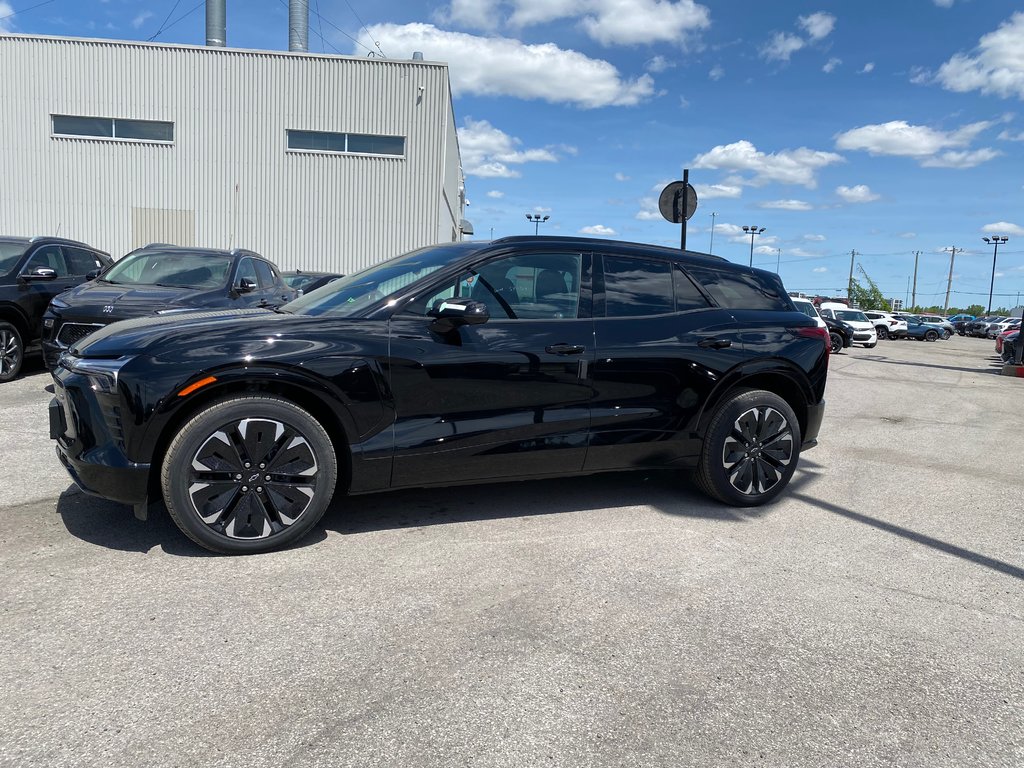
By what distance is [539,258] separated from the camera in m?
4.41

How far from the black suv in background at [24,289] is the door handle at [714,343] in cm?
792

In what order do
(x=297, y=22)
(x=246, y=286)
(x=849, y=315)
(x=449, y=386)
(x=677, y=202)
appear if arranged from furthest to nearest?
(x=849, y=315)
(x=297, y=22)
(x=677, y=202)
(x=246, y=286)
(x=449, y=386)

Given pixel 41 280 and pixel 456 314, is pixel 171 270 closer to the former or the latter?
pixel 41 280

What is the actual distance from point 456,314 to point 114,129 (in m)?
24.0

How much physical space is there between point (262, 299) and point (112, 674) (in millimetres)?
7332

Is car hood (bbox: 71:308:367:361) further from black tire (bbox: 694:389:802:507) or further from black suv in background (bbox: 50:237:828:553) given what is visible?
black tire (bbox: 694:389:802:507)

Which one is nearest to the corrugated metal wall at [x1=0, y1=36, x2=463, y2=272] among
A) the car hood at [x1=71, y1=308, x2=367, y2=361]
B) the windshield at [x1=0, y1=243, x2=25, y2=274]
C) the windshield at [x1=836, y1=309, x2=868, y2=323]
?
the windshield at [x1=0, y1=243, x2=25, y2=274]

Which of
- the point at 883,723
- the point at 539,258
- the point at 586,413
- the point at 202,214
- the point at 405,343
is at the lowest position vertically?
the point at 883,723

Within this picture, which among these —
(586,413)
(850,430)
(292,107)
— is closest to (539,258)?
(586,413)

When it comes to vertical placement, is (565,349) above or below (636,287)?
below

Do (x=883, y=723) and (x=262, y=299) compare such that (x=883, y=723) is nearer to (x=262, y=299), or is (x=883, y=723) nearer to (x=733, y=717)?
(x=733, y=717)

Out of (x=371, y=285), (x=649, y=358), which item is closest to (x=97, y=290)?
(x=371, y=285)

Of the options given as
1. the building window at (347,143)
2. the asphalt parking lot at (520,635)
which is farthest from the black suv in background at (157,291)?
the building window at (347,143)

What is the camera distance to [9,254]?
9.13m
